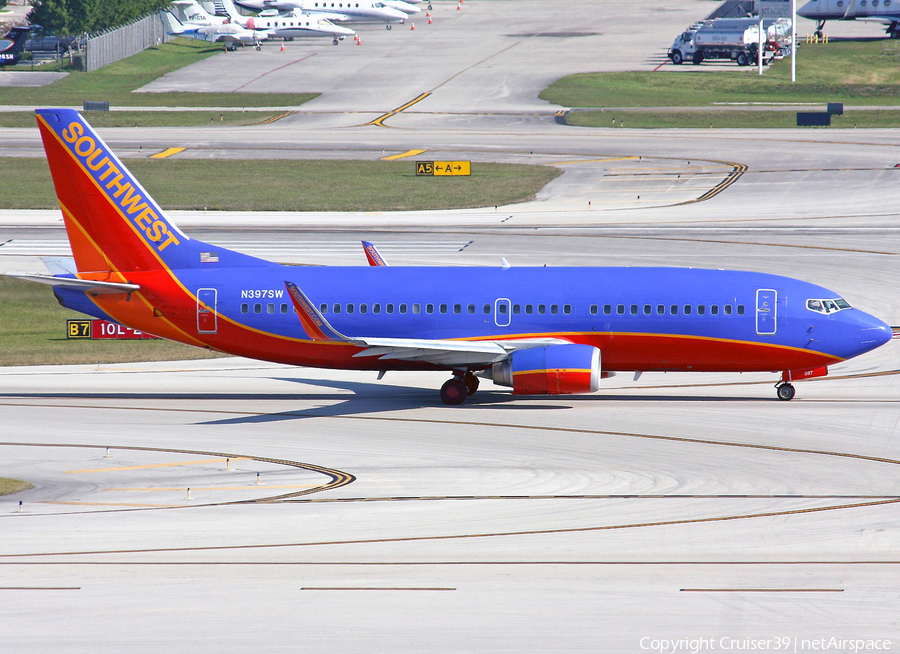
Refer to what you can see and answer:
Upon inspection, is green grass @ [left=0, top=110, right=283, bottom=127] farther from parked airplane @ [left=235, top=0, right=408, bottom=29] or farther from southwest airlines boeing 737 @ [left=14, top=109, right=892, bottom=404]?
southwest airlines boeing 737 @ [left=14, top=109, right=892, bottom=404]

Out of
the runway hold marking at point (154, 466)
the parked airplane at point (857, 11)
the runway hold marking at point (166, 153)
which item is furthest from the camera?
the parked airplane at point (857, 11)

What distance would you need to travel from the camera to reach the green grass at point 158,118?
347 feet

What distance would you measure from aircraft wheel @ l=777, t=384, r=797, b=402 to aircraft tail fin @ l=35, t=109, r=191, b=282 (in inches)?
806

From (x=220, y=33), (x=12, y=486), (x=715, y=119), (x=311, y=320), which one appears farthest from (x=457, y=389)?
(x=220, y=33)

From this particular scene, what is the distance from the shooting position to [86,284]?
3656 centimetres

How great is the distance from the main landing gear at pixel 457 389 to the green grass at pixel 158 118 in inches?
2967

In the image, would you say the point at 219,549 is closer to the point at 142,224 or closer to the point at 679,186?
the point at 142,224

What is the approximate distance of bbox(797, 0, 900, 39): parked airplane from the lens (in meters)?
138

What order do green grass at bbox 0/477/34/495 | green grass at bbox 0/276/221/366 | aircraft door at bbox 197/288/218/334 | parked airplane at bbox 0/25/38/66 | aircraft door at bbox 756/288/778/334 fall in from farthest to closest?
parked airplane at bbox 0/25/38/66 → green grass at bbox 0/276/221/366 → aircraft door at bbox 197/288/218/334 → aircraft door at bbox 756/288/778/334 → green grass at bbox 0/477/34/495

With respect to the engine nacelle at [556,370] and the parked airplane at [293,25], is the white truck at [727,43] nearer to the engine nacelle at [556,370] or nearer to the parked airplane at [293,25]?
the parked airplane at [293,25]

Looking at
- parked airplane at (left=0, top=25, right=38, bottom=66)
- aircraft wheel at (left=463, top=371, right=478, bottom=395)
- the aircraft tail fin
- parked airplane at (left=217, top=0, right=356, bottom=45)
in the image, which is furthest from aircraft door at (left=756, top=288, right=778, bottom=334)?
parked airplane at (left=0, top=25, right=38, bottom=66)

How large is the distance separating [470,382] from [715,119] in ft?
235

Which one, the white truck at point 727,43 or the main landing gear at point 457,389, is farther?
the white truck at point 727,43

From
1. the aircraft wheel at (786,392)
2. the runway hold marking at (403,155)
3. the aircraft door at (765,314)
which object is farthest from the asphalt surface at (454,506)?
the runway hold marking at (403,155)
